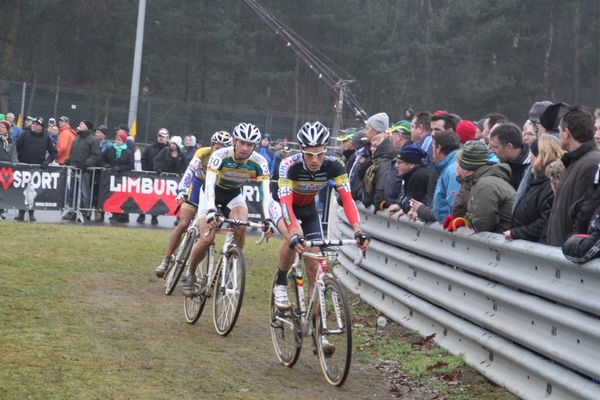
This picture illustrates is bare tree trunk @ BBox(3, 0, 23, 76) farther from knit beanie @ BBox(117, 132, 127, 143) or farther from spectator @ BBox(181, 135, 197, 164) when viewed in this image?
knit beanie @ BBox(117, 132, 127, 143)

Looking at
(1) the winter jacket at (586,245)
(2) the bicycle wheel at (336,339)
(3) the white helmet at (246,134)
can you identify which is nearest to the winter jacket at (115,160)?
(3) the white helmet at (246,134)

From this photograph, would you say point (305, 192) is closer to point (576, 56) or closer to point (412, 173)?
point (412, 173)

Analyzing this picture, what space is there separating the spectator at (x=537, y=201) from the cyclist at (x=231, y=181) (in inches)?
116

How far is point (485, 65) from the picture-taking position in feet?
156

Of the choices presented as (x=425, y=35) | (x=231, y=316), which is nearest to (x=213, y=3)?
(x=425, y=35)

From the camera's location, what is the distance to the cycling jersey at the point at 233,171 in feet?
30.9

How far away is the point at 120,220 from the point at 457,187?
14126 mm

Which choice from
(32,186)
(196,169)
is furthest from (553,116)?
(32,186)

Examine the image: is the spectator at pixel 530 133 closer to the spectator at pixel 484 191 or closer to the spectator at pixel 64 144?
the spectator at pixel 484 191

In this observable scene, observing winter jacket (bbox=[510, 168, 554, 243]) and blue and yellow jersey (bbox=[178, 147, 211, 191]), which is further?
blue and yellow jersey (bbox=[178, 147, 211, 191])

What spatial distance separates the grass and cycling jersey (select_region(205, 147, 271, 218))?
1.59 metres

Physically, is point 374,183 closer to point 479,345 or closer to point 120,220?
point 479,345

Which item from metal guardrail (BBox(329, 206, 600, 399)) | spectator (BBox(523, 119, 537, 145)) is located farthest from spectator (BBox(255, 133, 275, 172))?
spectator (BBox(523, 119, 537, 145))

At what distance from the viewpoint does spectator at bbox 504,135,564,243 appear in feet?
21.7
